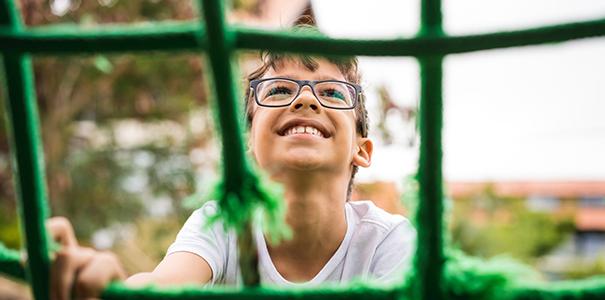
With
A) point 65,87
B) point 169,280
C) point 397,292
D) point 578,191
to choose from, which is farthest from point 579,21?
point 578,191

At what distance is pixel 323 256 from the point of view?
2.80ft

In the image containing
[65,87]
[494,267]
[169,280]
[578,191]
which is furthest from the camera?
[578,191]

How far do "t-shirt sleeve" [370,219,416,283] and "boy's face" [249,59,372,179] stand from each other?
0.33ft

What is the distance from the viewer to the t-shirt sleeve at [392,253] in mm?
792

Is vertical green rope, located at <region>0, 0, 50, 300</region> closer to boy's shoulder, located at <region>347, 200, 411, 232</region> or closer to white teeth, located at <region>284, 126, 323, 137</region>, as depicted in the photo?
white teeth, located at <region>284, 126, 323, 137</region>

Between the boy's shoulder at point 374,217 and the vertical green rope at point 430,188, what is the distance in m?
0.41

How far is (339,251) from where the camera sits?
0.84 meters

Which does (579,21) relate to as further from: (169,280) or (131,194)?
(131,194)

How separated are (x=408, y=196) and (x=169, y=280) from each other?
316 mm

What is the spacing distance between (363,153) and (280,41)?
1.71ft

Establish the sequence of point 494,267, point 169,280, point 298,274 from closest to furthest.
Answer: point 494,267 → point 169,280 → point 298,274

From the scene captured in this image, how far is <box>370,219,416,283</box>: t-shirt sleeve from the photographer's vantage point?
792mm

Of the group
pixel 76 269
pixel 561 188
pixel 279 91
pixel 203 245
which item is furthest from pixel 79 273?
pixel 561 188

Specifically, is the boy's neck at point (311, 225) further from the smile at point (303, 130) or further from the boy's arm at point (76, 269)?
the boy's arm at point (76, 269)
